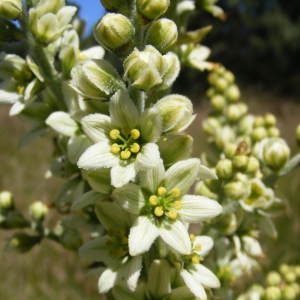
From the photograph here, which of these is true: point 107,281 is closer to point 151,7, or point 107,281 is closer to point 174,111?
point 174,111

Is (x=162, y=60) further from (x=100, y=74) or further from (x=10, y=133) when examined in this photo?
(x=10, y=133)

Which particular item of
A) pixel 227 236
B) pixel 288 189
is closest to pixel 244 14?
pixel 288 189

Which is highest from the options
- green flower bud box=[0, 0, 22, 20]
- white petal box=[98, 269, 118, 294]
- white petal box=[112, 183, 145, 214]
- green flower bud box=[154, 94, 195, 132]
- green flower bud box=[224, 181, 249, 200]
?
green flower bud box=[0, 0, 22, 20]

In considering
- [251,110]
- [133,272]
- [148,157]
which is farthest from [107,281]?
[251,110]

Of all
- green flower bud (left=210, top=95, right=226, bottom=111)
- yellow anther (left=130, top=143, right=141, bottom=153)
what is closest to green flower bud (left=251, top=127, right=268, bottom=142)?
green flower bud (left=210, top=95, right=226, bottom=111)

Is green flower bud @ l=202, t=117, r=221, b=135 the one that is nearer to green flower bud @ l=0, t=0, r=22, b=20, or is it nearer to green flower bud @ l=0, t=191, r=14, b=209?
green flower bud @ l=0, t=191, r=14, b=209

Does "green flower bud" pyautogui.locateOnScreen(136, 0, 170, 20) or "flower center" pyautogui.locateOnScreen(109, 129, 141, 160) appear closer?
"green flower bud" pyautogui.locateOnScreen(136, 0, 170, 20)
